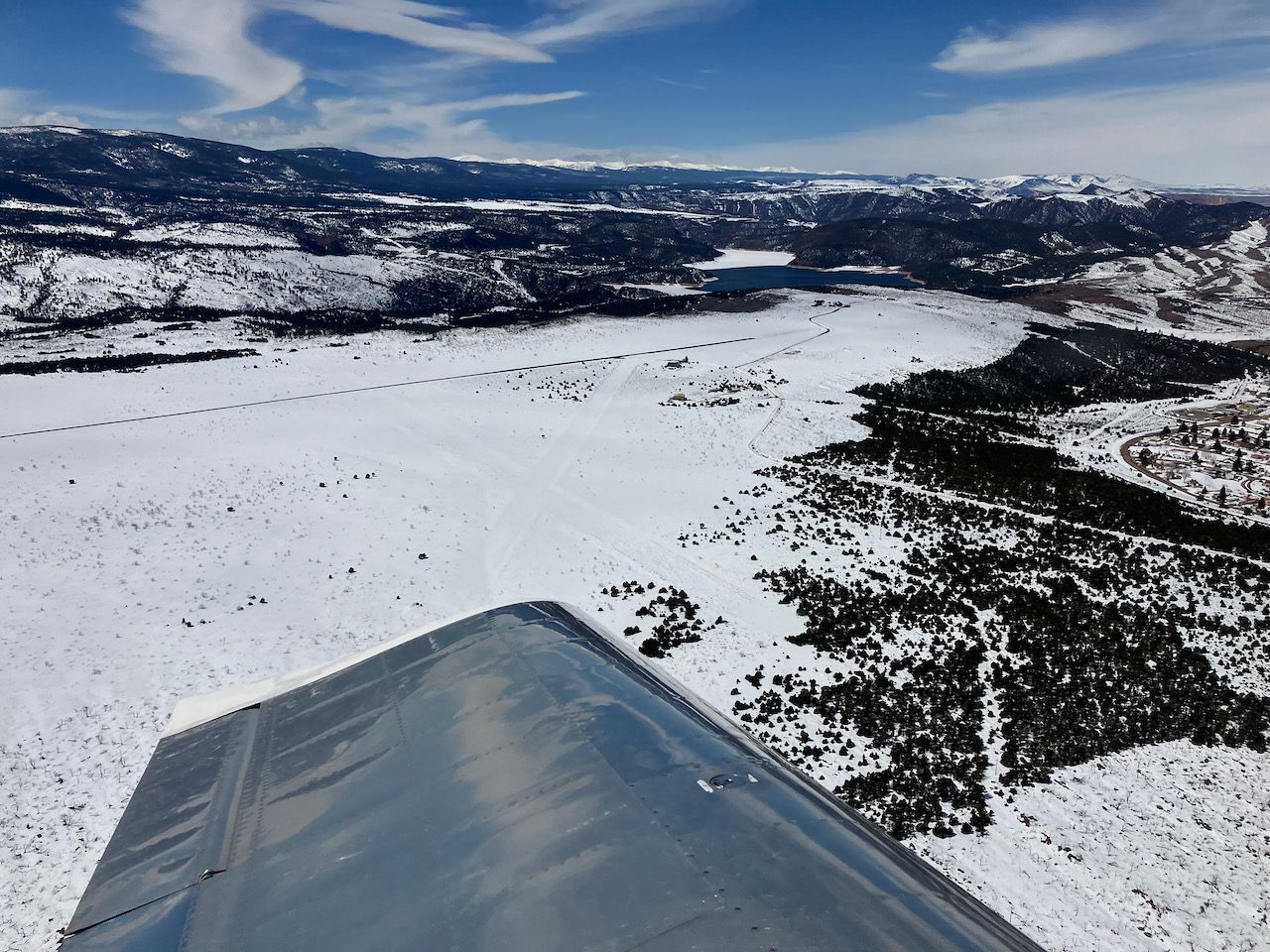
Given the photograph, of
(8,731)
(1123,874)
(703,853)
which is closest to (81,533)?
(8,731)

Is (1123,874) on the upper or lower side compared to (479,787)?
lower

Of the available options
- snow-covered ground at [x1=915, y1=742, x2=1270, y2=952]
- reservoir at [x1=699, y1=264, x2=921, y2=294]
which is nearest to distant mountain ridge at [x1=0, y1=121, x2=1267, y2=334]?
reservoir at [x1=699, y1=264, x2=921, y2=294]

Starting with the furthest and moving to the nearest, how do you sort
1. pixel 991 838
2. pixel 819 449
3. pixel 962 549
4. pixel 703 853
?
pixel 819 449 → pixel 962 549 → pixel 991 838 → pixel 703 853

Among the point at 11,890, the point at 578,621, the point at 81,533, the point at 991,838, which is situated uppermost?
the point at 578,621

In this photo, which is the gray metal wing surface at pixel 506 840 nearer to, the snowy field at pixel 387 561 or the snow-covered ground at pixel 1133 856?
the snowy field at pixel 387 561

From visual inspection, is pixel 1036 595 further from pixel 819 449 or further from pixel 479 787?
pixel 479 787

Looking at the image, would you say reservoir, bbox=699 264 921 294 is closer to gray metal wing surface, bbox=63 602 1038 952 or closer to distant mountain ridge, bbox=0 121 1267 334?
distant mountain ridge, bbox=0 121 1267 334
